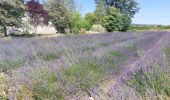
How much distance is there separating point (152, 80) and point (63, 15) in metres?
42.1

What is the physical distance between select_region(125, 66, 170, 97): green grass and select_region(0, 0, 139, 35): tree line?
2682 centimetres

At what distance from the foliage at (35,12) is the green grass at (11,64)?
112 feet

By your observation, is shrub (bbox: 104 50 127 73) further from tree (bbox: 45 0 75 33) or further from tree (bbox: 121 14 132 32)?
tree (bbox: 121 14 132 32)

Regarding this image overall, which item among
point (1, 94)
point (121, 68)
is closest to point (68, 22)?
point (121, 68)

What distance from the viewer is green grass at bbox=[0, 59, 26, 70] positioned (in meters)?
7.13

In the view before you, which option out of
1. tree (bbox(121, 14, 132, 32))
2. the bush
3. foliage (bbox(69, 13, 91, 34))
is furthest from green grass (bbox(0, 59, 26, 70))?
tree (bbox(121, 14, 132, 32))

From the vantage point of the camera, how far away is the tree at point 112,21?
6084 centimetres

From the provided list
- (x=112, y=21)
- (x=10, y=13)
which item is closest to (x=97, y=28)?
(x=112, y=21)

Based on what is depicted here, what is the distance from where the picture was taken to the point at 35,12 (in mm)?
41844

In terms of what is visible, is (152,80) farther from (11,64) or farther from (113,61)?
(11,64)

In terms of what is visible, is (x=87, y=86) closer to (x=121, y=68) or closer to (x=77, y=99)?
(x=77, y=99)

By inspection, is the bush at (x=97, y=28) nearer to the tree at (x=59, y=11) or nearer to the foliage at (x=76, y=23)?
the foliage at (x=76, y=23)

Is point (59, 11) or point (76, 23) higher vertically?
point (59, 11)

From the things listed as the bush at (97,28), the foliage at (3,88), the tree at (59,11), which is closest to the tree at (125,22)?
the bush at (97,28)
